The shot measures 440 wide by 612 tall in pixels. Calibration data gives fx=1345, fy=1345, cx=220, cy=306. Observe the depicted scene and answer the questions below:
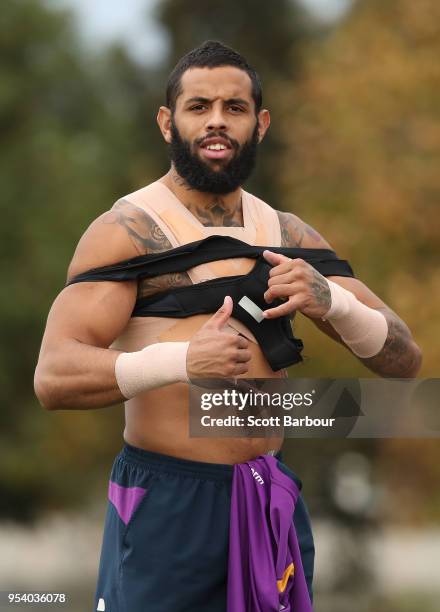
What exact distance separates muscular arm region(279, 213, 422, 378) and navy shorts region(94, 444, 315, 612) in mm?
738

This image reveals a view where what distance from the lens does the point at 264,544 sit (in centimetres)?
461

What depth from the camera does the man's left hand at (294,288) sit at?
4477 millimetres

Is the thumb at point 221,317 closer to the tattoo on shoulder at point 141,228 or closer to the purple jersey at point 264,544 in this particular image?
the tattoo on shoulder at point 141,228

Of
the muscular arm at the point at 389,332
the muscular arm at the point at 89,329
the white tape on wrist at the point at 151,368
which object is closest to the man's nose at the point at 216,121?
the muscular arm at the point at 89,329

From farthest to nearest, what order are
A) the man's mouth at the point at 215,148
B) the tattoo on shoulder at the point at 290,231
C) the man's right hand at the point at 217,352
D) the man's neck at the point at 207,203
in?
the tattoo on shoulder at the point at 290,231 → the man's neck at the point at 207,203 → the man's mouth at the point at 215,148 → the man's right hand at the point at 217,352

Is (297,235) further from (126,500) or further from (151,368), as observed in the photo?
(126,500)

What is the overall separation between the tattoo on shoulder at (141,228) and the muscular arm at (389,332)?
1.69ft

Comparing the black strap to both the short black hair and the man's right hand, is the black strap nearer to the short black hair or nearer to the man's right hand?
the man's right hand

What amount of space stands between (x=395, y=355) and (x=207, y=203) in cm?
90

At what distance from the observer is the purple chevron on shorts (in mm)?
4684

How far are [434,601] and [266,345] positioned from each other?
11387mm

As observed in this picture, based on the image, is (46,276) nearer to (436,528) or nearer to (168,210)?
(436,528)

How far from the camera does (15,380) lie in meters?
19.9

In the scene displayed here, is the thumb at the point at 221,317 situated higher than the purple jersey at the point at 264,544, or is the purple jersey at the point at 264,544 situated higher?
the thumb at the point at 221,317
